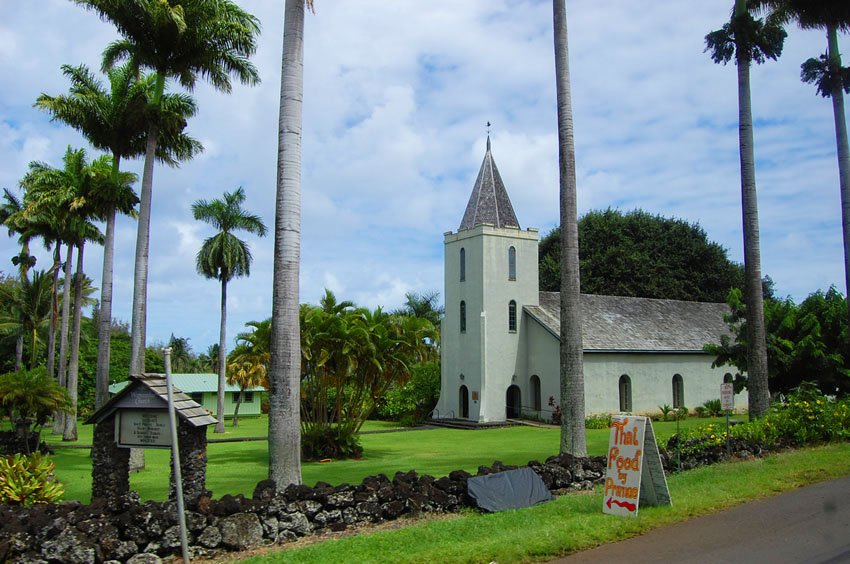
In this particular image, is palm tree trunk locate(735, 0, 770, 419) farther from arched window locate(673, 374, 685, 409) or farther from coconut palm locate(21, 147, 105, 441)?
arched window locate(673, 374, 685, 409)

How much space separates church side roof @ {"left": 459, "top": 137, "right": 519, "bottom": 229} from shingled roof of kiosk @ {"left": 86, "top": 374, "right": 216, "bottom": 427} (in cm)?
3012

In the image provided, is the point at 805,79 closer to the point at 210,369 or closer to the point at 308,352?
the point at 308,352

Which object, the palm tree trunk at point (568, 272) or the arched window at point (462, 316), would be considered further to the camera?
the arched window at point (462, 316)

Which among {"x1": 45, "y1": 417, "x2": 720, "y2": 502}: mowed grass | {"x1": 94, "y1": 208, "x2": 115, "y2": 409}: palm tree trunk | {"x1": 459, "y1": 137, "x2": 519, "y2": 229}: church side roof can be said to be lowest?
{"x1": 45, "y1": 417, "x2": 720, "y2": 502}: mowed grass

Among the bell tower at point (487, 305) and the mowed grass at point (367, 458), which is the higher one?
the bell tower at point (487, 305)

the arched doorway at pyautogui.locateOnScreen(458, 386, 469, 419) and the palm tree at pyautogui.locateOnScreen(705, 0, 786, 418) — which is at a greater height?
the palm tree at pyautogui.locateOnScreen(705, 0, 786, 418)

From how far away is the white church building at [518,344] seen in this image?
38.6 meters

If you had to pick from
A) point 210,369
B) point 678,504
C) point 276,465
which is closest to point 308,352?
point 276,465

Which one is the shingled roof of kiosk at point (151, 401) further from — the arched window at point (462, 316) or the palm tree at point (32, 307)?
the palm tree at point (32, 307)

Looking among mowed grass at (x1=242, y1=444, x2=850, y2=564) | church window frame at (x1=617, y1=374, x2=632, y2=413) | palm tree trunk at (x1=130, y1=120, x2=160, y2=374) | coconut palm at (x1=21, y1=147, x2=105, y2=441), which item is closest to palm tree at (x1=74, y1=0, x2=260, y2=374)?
palm tree trunk at (x1=130, y1=120, x2=160, y2=374)

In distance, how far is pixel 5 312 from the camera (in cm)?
5238

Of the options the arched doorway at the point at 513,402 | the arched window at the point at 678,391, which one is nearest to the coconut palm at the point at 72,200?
the arched doorway at the point at 513,402

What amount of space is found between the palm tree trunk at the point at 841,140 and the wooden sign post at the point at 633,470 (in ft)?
51.2

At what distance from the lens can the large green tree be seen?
2198 inches
